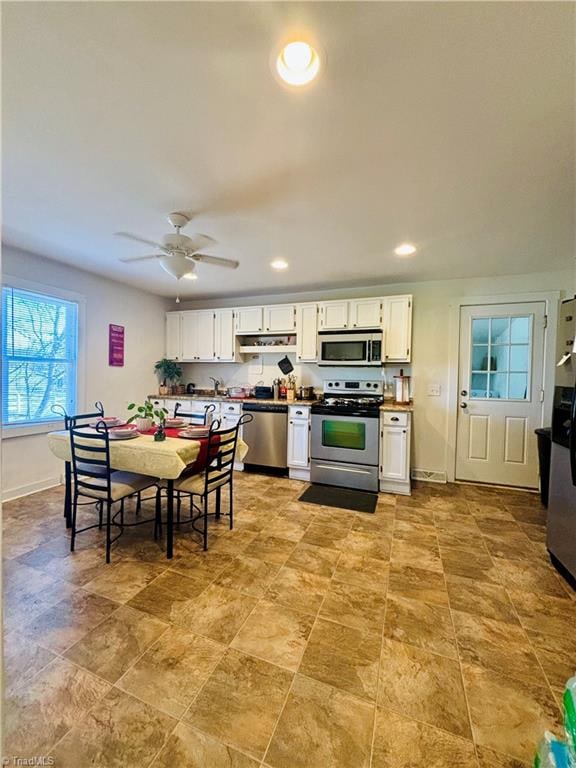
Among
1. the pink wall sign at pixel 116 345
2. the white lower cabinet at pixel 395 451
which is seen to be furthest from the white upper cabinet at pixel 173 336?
the white lower cabinet at pixel 395 451

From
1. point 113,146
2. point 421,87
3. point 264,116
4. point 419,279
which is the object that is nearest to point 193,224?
point 113,146

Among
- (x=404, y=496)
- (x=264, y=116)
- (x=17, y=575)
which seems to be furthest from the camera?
(x=404, y=496)

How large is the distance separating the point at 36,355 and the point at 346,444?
3.43 meters

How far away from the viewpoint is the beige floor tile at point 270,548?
2.40 m

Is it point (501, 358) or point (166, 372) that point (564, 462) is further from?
point (166, 372)

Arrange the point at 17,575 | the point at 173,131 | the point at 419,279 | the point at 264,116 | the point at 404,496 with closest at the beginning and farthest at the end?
the point at 264,116
the point at 173,131
the point at 17,575
the point at 404,496
the point at 419,279

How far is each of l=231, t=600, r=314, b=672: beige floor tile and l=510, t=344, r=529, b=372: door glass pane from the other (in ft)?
11.3

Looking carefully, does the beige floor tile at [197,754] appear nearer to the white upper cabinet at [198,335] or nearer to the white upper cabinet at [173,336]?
the white upper cabinet at [198,335]

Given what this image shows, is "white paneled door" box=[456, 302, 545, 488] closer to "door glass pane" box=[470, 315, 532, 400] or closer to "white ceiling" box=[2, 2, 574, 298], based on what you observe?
"door glass pane" box=[470, 315, 532, 400]

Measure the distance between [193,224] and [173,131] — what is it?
0.99 meters

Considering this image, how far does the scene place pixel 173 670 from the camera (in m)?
1.53

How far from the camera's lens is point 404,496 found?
3.61 m

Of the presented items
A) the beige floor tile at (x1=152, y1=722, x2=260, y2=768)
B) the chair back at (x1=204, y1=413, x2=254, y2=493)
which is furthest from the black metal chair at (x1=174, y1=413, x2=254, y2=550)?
the beige floor tile at (x1=152, y1=722, x2=260, y2=768)

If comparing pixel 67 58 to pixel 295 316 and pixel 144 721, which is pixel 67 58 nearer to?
pixel 144 721
